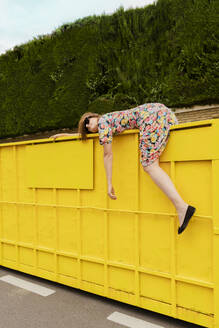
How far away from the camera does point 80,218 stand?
304 cm

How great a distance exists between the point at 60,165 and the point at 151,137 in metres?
1.31

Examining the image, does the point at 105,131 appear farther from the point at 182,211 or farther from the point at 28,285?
the point at 28,285

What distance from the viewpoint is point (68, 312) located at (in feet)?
8.75

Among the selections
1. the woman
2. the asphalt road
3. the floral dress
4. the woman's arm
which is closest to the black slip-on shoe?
the woman

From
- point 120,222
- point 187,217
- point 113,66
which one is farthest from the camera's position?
point 113,66

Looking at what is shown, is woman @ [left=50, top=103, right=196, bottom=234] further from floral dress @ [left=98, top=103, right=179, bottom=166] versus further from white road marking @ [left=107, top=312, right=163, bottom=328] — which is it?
white road marking @ [left=107, top=312, right=163, bottom=328]

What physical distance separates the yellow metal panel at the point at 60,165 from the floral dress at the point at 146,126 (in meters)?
0.40

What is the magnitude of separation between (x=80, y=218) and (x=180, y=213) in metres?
1.24

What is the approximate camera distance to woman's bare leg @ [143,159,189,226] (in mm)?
2217

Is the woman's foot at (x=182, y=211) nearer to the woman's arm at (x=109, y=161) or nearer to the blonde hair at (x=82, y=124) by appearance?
the woman's arm at (x=109, y=161)

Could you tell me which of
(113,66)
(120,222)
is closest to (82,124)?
(120,222)

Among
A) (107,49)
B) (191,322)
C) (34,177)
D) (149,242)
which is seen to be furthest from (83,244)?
(107,49)

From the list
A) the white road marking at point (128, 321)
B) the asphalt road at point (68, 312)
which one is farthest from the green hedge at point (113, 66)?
the white road marking at point (128, 321)

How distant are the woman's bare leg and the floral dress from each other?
0.21 ft
